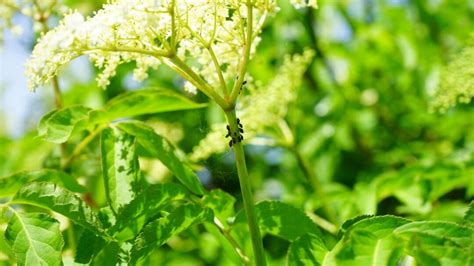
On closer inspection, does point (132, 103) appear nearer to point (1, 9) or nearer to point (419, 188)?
point (1, 9)

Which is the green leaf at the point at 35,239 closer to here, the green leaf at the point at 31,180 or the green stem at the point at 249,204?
the green leaf at the point at 31,180

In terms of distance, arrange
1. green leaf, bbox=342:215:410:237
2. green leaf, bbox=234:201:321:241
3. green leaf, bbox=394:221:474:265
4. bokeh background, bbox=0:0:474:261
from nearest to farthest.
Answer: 1. green leaf, bbox=394:221:474:265
2. green leaf, bbox=342:215:410:237
3. green leaf, bbox=234:201:321:241
4. bokeh background, bbox=0:0:474:261

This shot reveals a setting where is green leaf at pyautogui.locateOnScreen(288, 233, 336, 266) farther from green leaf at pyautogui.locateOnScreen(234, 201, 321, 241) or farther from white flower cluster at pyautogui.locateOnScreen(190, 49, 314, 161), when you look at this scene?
white flower cluster at pyautogui.locateOnScreen(190, 49, 314, 161)

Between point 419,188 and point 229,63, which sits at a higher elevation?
point 229,63

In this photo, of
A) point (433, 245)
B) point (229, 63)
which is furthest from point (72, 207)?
point (433, 245)

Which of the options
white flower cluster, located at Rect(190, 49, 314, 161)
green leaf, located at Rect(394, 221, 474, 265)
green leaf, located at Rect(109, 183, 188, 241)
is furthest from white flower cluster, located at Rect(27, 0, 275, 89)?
white flower cluster, located at Rect(190, 49, 314, 161)

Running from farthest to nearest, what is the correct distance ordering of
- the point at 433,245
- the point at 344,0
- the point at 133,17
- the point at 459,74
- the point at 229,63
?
the point at 344,0 → the point at 459,74 → the point at 229,63 → the point at 133,17 → the point at 433,245

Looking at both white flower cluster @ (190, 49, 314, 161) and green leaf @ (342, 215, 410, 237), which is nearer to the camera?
green leaf @ (342, 215, 410, 237)
